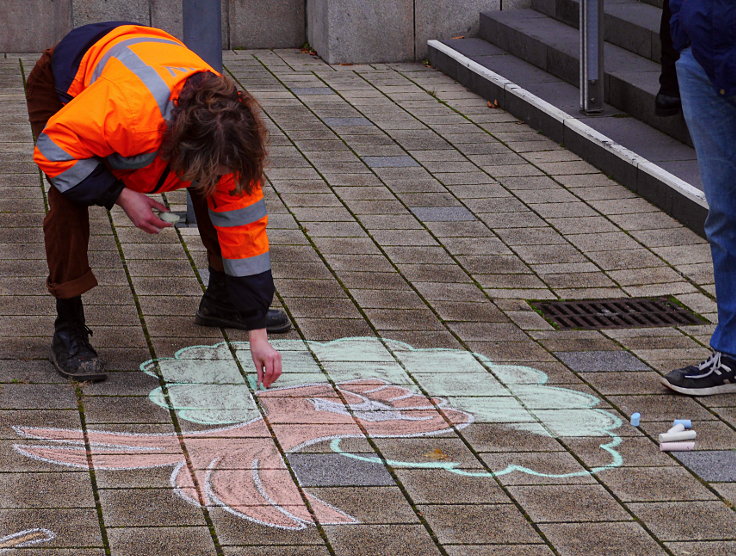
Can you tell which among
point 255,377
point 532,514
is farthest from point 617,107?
point 532,514

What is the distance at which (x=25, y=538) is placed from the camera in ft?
10.5

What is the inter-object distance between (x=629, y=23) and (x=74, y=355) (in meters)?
6.19

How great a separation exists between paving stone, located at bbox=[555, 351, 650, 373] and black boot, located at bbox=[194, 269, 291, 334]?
3.70 feet

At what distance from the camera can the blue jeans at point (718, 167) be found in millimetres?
4410

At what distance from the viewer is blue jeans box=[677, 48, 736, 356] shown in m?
4.41

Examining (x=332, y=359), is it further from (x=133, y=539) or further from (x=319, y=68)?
(x=319, y=68)

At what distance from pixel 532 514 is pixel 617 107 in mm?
5506

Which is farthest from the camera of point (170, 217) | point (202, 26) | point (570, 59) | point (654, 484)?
point (570, 59)

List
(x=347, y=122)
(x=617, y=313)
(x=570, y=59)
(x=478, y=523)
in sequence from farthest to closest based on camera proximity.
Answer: (x=570, y=59) → (x=347, y=122) → (x=617, y=313) → (x=478, y=523)

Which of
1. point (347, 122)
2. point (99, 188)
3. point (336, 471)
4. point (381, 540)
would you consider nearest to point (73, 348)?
point (99, 188)

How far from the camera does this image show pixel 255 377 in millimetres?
4465

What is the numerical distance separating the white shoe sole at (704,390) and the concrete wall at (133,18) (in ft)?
25.7

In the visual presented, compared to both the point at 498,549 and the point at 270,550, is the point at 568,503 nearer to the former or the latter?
the point at 498,549

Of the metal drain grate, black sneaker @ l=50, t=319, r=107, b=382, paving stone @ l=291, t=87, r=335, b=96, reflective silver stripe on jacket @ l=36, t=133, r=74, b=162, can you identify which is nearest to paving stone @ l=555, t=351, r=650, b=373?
the metal drain grate
